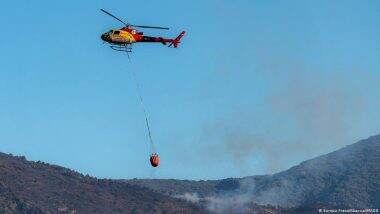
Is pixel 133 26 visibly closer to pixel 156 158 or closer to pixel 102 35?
pixel 102 35

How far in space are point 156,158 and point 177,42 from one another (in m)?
27.3

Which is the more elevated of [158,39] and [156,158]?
[158,39]

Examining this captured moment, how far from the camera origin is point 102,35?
124500 mm

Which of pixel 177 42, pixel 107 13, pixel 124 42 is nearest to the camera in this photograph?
pixel 107 13

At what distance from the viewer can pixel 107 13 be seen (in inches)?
4397

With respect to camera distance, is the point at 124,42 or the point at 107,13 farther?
the point at 124,42

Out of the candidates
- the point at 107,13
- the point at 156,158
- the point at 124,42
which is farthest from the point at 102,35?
the point at 156,158

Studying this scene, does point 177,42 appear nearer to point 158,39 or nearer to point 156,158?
point 158,39

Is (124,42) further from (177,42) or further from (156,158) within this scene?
Result: (156,158)

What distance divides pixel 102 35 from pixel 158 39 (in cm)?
1136

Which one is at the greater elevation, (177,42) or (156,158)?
(177,42)

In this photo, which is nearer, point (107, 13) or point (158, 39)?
point (107, 13)

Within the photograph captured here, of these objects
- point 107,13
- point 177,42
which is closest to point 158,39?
point 177,42

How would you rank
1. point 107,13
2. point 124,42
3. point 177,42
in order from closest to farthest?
point 107,13, point 124,42, point 177,42
